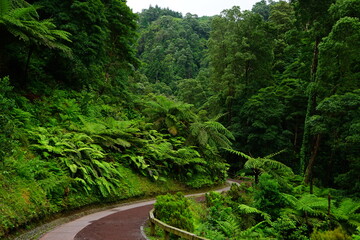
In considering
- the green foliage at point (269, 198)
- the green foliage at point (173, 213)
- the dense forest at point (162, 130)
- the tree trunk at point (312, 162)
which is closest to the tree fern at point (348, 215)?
the dense forest at point (162, 130)

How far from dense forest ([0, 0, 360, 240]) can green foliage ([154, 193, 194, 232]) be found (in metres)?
0.08

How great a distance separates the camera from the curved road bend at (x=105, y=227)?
280 inches

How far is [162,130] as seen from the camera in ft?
59.9

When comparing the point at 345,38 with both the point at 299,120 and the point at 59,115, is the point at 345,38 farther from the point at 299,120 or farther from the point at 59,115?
the point at 299,120

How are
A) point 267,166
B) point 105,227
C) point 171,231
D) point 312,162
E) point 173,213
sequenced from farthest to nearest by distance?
1. point 312,162
2. point 267,166
3. point 105,227
4. point 173,213
5. point 171,231

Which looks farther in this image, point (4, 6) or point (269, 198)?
point (4, 6)

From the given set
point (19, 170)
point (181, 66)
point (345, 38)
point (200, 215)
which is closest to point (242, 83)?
point (345, 38)

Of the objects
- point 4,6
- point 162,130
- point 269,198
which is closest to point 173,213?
point 269,198

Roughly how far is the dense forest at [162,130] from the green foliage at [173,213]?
3.3 inches

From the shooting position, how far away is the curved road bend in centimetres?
711

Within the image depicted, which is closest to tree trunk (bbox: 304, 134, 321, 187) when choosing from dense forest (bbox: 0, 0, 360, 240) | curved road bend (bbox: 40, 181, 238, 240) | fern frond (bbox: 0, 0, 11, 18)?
dense forest (bbox: 0, 0, 360, 240)

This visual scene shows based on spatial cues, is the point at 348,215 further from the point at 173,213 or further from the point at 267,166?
the point at 173,213

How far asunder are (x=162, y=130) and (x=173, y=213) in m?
11.1

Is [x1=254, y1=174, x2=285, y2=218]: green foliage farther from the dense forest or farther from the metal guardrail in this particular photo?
the metal guardrail
